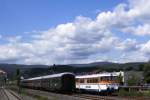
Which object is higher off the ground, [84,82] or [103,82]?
[84,82]

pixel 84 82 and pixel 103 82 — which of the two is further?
pixel 84 82

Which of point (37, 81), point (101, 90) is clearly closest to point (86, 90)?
point (101, 90)

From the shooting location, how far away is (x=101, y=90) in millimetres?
58594

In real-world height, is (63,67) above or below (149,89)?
above

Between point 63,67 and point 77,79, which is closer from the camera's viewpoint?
point 77,79

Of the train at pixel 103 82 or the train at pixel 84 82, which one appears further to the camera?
the train at pixel 84 82

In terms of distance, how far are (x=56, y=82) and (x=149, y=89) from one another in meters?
18.3

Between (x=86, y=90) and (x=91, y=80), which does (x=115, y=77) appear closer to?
(x=91, y=80)

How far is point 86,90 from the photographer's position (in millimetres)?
67125

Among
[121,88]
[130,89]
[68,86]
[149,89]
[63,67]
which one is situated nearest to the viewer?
[149,89]

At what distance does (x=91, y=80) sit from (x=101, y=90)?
4122 mm

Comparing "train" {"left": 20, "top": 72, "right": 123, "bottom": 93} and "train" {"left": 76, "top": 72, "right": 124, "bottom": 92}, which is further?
"train" {"left": 20, "top": 72, "right": 123, "bottom": 93}

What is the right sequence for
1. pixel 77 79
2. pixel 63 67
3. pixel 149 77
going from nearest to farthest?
pixel 77 79 → pixel 149 77 → pixel 63 67

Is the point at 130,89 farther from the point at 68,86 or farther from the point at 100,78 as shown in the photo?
the point at 68,86
